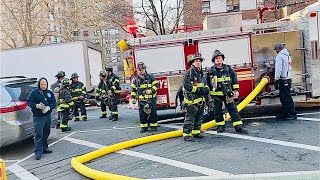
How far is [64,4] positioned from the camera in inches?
1539

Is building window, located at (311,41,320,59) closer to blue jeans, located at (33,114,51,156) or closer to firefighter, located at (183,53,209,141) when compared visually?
firefighter, located at (183,53,209,141)

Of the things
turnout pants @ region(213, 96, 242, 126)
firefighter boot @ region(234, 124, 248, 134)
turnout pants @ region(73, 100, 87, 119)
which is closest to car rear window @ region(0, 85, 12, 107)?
turnout pants @ region(73, 100, 87, 119)

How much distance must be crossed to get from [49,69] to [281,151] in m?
12.2

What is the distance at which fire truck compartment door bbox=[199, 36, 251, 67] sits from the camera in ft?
29.6

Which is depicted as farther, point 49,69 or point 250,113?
point 49,69

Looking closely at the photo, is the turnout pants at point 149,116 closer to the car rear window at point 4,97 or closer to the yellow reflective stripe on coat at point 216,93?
the yellow reflective stripe on coat at point 216,93

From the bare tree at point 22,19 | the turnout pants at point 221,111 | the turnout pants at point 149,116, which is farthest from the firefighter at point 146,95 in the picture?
the bare tree at point 22,19

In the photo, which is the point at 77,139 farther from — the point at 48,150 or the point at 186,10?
the point at 186,10

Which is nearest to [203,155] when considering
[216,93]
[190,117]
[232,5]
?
[190,117]

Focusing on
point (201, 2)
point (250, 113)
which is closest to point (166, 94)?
point (250, 113)

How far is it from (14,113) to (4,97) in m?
0.36

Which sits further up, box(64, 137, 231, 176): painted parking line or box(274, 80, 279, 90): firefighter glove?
box(274, 80, 279, 90): firefighter glove

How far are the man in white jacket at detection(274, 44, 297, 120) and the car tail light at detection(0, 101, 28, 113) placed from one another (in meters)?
5.42

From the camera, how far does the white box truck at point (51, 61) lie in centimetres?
1590
